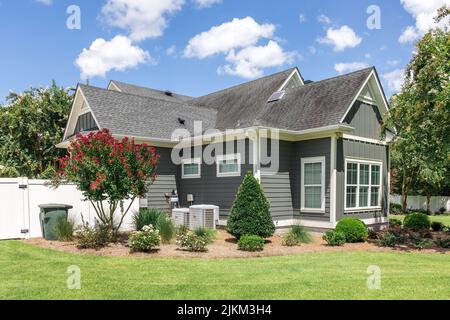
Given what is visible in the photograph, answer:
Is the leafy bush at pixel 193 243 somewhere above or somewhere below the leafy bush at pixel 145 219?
below

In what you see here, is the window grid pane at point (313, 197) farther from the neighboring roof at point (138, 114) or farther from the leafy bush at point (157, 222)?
the neighboring roof at point (138, 114)

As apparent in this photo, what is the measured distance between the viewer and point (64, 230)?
10.2 m

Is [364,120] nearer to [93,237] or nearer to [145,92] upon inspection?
[93,237]

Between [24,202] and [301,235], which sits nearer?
[24,202]

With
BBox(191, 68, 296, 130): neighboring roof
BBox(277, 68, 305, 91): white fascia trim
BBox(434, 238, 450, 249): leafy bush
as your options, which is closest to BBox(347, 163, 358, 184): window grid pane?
BBox(434, 238, 450, 249): leafy bush

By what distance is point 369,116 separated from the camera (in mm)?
14070

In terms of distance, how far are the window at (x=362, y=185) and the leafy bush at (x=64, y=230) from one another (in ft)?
31.8

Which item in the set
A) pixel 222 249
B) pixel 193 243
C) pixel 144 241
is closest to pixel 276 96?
pixel 222 249

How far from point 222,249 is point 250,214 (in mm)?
1361

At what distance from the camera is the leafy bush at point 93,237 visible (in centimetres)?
927

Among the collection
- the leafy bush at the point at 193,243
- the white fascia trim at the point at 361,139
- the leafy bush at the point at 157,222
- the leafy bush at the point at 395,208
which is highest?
the white fascia trim at the point at 361,139

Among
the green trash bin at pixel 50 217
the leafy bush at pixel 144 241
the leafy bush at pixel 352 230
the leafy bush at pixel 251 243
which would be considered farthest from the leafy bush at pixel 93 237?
the leafy bush at pixel 352 230

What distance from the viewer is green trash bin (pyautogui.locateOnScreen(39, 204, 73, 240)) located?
10.4m
